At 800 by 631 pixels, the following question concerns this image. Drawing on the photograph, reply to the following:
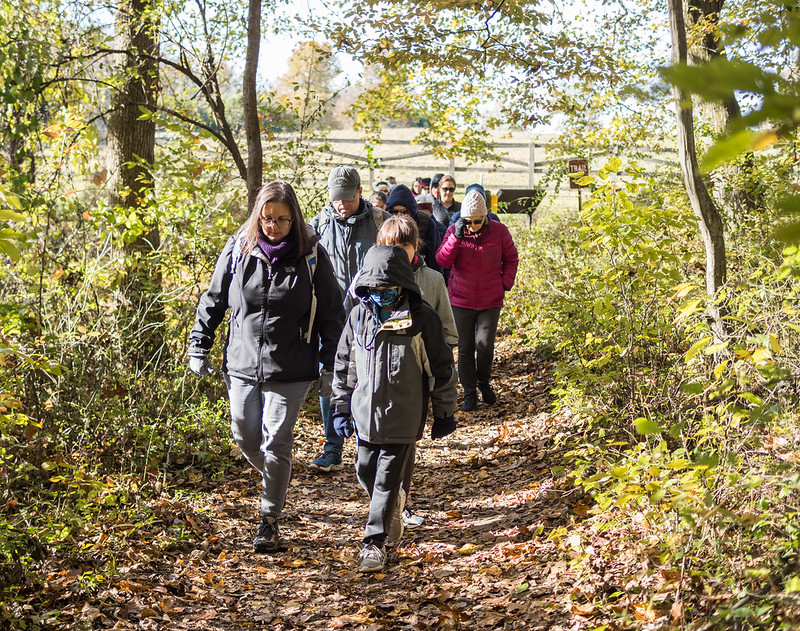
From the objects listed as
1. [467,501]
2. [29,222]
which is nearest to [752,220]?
[467,501]

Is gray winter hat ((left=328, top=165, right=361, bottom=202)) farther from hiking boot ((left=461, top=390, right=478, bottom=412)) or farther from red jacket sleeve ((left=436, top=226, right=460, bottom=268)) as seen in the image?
hiking boot ((left=461, top=390, right=478, bottom=412))

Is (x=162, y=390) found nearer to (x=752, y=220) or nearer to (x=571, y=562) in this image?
(x=571, y=562)

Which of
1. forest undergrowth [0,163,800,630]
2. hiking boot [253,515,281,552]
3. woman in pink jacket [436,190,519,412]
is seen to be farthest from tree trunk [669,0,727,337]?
hiking boot [253,515,281,552]

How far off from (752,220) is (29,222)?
7.24m

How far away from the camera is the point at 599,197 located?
17.1 ft

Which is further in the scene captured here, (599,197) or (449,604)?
(599,197)

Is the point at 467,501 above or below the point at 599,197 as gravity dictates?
below

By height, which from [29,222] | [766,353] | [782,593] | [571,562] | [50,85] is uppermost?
[50,85]

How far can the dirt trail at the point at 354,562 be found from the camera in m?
4.04

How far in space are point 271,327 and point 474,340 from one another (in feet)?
12.7

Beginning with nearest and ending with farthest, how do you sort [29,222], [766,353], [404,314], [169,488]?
[766,353], [404,314], [169,488], [29,222]

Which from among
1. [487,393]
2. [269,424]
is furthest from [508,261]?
[269,424]

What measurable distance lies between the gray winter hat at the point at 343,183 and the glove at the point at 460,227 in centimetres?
182

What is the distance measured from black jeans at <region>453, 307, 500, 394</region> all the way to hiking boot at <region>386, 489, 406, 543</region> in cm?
322
